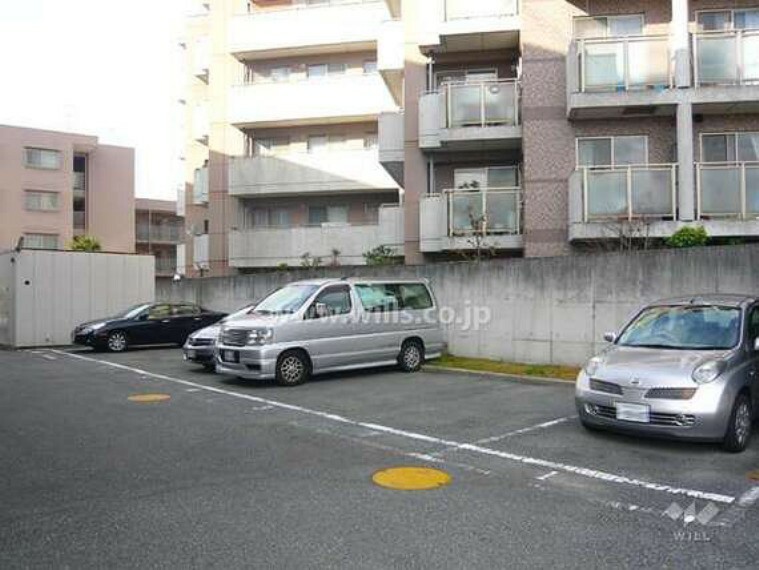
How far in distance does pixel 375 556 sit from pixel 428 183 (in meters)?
16.0

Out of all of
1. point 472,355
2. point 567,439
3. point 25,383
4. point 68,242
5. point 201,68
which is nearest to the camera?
point 567,439

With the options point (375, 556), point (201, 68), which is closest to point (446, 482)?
point (375, 556)

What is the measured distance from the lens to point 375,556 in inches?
160

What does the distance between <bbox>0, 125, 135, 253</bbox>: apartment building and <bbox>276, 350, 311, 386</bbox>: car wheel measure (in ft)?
123

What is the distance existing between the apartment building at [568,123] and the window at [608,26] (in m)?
0.03

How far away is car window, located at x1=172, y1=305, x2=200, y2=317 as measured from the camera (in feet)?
62.2

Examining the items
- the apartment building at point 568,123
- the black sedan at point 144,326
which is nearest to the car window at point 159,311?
the black sedan at point 144,326

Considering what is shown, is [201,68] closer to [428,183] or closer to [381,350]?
[428,183]

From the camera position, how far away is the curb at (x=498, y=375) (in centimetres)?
1134

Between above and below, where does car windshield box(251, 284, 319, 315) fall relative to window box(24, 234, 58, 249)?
below

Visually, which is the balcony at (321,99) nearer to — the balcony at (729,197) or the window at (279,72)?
the window at (279,72)

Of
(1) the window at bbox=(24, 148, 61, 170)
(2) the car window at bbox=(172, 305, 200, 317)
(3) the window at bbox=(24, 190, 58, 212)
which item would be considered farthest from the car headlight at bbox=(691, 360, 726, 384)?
(1) the window at bbox=(24, 148, 61, 170)

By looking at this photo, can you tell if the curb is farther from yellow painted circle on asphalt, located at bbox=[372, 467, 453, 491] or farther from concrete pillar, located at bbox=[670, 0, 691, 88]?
concrete pillar, located at bbox=[670, 0, 691, 88]

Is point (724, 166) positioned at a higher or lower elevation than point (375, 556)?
higher
